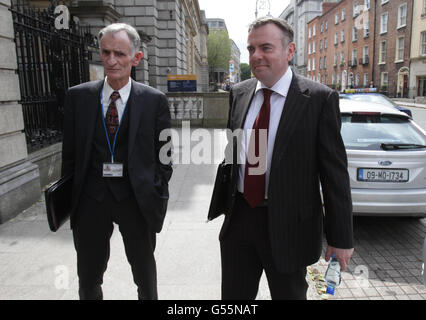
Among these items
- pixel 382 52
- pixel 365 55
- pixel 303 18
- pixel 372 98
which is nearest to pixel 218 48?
pixel 303 18

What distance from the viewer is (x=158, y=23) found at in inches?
784

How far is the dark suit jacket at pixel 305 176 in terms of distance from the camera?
193 cm

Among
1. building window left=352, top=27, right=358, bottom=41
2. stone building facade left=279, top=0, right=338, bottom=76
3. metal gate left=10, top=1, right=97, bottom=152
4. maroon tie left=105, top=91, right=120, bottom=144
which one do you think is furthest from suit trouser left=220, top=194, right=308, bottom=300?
stone building facade left=279, top=0, right=338, bottom=76

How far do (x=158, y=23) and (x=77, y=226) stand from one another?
19.4 meters

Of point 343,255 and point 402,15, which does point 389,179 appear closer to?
point 343,255

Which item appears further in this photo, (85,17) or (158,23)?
(158,23)

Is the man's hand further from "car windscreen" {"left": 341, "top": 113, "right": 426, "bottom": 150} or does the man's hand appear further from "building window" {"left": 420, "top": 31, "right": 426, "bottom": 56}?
"building window" {"left": 420, "top": 31, "right": 426, "bottom": 56}

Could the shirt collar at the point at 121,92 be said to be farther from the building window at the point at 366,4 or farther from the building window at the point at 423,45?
the building window at the point at 366,4

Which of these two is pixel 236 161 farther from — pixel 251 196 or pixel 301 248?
pixel 301 248

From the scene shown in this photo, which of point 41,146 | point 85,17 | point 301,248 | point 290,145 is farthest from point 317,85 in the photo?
point 85,17

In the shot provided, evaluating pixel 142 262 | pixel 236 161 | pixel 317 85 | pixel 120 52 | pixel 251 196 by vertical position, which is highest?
pixel 120 52

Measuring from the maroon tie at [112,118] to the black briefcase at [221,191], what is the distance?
2.41 ft

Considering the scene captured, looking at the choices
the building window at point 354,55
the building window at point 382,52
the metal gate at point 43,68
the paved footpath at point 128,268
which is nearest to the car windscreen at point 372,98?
the metal gate at point 43,68

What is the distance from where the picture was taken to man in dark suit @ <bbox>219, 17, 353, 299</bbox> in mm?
1931
